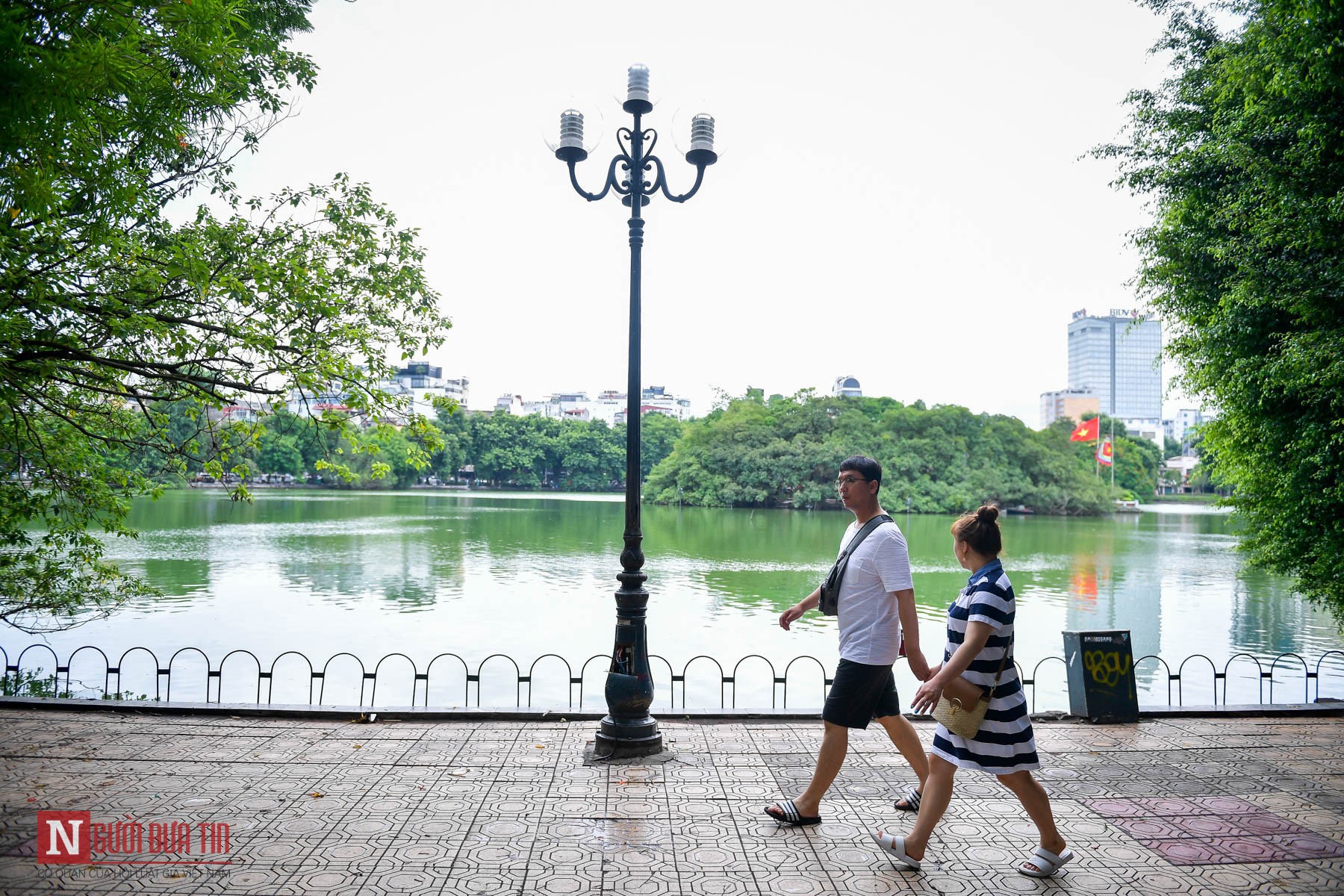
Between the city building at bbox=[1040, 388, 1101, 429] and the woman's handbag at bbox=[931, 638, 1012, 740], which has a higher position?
the city building at bbox=[1040, 388, 1101, 429]

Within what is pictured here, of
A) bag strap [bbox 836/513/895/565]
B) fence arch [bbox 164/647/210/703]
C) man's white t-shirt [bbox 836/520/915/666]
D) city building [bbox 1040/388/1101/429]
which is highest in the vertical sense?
city building [bbox 1040/388/1101/429]

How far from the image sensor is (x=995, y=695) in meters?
3.63

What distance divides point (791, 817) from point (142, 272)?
5276mm

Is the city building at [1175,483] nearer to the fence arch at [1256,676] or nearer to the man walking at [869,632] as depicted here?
the fence arch at [1256,676]

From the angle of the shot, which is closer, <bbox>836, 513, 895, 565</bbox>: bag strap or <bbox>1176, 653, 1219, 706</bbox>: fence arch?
<bbox>836, 513, 895, 565</bbox>: bag strap

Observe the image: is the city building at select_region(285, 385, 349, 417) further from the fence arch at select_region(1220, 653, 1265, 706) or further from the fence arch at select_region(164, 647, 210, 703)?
the fence arch at select_region(1220, 653, 1265, 706)

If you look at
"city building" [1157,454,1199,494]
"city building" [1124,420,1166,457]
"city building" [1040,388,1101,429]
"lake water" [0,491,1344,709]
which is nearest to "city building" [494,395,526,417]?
"city building" [1040,388,1101,429]

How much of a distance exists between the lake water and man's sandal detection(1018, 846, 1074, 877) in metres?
6.44

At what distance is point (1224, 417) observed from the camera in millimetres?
9242

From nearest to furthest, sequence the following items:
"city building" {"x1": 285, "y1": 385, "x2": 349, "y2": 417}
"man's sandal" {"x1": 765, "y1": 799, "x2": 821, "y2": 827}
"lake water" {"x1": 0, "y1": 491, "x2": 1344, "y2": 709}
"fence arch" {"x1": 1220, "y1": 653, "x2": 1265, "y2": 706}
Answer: "man's sandal" {"x1": 765, "y1": 799, "x2": 821, "y2": 827} → "city building" {"x1": 285, "y1": 385, "x2": 349, "y2": 417} → "fence arch" {"x1": 1220, "y1": 653, "x2": 1265, "y2": 706} → "lake water" {"x1": 0, "y1": 491, "x2": 1344, "y2": 709}

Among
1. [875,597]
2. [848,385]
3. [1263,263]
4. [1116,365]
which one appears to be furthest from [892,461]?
A: [1116,365]

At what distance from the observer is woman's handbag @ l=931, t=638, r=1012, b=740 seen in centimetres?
355

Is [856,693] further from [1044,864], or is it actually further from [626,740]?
[626,740]

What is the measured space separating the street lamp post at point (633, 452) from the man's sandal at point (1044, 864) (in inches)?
95.7
